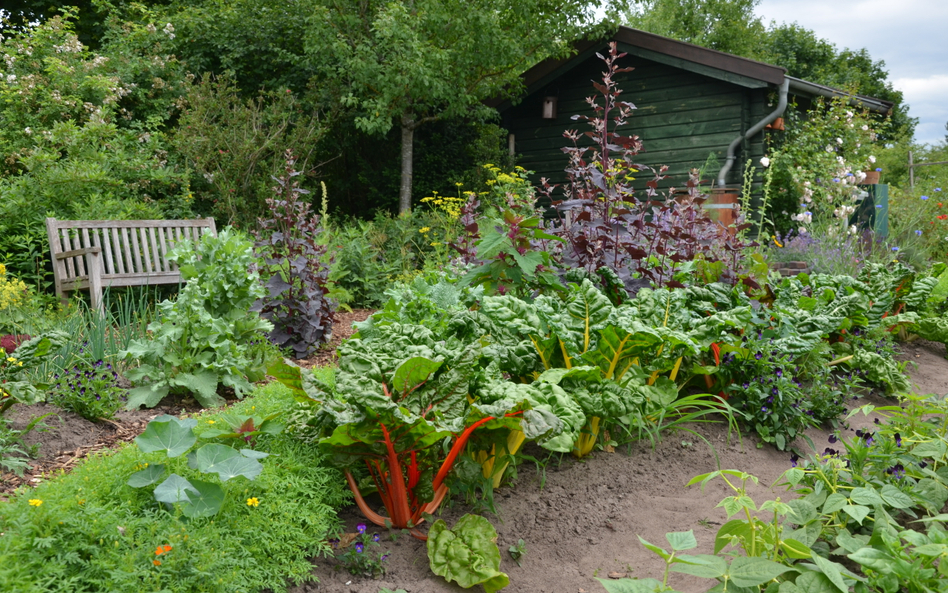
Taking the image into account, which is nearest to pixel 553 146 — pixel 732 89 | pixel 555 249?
pixel 732 89

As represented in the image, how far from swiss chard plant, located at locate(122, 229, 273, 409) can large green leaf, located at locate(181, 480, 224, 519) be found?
169 centimetres

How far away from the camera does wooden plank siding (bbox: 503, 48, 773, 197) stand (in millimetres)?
10336

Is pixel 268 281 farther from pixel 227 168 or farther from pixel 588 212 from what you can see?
pixel 227 168

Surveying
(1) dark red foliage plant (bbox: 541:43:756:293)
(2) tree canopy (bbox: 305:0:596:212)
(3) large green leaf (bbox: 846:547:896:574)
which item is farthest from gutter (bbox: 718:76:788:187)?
(3) large green leaf (bbox: 846:547:896:574)

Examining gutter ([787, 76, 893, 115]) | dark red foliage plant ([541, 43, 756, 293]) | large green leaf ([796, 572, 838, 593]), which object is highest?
gutter ([787, 76, 893, 115])

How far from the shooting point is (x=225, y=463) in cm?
186

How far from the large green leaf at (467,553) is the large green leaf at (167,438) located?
79 centimetres

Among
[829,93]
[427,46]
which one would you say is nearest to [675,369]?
[427,46]

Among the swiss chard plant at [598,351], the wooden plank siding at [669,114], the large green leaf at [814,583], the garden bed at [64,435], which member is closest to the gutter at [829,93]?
the wooden plank siding at [669,114]

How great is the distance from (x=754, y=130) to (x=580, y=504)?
916 centimetres

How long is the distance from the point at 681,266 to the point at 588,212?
0.62 metres

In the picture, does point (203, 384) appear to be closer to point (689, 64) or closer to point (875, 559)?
point (875, 559)

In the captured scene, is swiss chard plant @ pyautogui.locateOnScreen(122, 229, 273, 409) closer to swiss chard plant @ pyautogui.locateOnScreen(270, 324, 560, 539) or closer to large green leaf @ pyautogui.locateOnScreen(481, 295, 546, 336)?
swiss chard plant @ pyautogui.locateOnScreen(270, 324, 560, 539)

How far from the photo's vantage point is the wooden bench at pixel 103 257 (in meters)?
5.77
